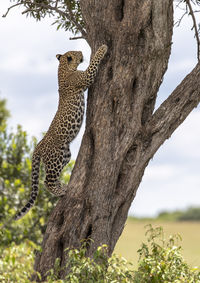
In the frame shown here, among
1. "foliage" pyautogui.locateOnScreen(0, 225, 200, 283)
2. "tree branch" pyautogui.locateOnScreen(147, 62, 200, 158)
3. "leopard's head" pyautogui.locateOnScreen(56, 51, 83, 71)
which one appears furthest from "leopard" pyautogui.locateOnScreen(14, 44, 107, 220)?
"foliage" pyautogui.locateOnScreen(0, 225, 200, 283)

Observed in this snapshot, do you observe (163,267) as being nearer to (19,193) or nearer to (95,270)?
(95,270)

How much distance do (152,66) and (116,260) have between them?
2.51 meters

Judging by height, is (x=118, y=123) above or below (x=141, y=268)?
above

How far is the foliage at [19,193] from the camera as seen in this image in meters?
9.38

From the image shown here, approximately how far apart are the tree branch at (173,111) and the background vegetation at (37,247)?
1190 mm

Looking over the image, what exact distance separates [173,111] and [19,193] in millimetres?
4297

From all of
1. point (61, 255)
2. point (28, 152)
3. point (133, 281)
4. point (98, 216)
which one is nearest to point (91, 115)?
point (98, 216)

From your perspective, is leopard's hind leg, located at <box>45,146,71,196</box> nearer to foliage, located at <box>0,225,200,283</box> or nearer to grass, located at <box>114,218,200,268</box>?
foliage, located at <box>0,225,200,283</box>

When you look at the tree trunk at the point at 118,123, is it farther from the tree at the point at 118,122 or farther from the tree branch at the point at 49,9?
the tree branch at the point at 49,9

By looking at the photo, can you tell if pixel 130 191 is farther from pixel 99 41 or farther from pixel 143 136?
pixel 99 41

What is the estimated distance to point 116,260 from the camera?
5.01 m

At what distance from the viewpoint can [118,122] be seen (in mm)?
6051

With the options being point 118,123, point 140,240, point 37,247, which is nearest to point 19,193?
point 37,247

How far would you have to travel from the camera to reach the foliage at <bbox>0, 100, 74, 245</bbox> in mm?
9375
